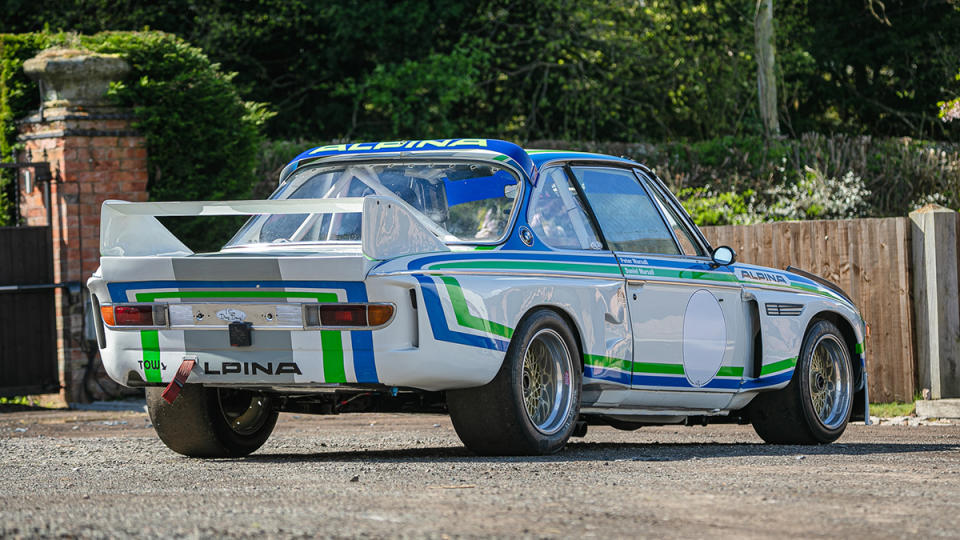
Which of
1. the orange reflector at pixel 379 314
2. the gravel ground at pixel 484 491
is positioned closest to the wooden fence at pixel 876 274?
the gravel ground at pixel 484 491

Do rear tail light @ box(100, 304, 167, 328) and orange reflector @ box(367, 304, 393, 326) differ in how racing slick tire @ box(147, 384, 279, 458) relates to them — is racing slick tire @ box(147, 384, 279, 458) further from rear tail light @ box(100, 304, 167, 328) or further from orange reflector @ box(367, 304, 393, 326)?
orange reflector @ box(367, 304, 393, 326)

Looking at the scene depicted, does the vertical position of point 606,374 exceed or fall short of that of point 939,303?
it falls short

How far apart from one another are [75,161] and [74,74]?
0.82 meters

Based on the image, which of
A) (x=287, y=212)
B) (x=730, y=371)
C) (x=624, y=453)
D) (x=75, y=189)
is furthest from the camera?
(x=75, y=189)

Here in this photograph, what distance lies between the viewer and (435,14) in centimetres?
2616

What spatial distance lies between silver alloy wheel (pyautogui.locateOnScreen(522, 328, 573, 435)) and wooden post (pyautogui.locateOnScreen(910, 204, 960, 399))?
19.3 feet

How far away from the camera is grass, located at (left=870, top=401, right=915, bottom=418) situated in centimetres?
1255

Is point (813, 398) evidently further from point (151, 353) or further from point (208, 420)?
point (151, 353)


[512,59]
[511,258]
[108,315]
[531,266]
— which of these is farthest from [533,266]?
[512,59]

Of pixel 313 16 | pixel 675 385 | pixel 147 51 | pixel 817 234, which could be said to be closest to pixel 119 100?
pixel 147 51

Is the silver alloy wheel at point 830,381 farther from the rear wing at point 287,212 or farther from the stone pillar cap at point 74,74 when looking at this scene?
the stone pillar cap at point 74,74

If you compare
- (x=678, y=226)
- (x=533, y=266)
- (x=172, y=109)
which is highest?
(x=172, y=109)

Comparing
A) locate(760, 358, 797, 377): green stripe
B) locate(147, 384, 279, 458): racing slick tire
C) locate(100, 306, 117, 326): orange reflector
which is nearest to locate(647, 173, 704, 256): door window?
locate(760, 358, 797, 377): green stripe

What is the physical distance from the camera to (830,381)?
10039mm
